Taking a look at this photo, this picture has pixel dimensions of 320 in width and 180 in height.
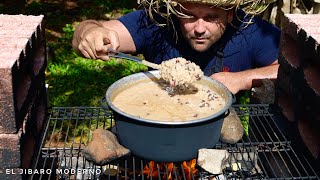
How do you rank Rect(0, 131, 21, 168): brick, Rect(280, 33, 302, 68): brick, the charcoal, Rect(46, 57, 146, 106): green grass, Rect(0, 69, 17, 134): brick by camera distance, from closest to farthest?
Rect(0, 69, 17, 134): brick, Rect(0, 131, 21, 168): brick, the charcoal, Rect(280, 33, 302, 68): brick, Rect(46, 57, 146, 106): green grass

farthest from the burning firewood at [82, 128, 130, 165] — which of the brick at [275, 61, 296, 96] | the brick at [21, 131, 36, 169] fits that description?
the brick at [275, 61, 296, 96]

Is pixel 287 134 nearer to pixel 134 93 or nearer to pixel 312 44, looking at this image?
pixel 312 44

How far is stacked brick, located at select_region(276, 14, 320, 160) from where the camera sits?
2.32 meters

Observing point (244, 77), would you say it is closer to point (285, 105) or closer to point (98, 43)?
point (285, 105)

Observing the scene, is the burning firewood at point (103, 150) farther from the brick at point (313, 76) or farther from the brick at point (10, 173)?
the brick at point (313, 76)

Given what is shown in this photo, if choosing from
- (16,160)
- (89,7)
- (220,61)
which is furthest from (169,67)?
(89,7)

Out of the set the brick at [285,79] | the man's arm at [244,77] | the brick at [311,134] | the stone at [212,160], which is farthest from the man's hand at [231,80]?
the stone at [212,160]

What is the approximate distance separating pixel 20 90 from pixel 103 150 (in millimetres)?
464

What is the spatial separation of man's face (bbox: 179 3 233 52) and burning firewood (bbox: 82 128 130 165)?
3.31 ft

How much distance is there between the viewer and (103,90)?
5086 mm

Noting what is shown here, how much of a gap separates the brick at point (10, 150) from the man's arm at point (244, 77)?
1.37m

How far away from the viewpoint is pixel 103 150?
2.25 metres

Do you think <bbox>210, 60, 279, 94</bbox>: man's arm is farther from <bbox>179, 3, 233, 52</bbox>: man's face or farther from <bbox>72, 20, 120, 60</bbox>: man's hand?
<bbox>72, 20, 120, 60</bbox>: man's hand

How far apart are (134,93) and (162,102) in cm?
18
